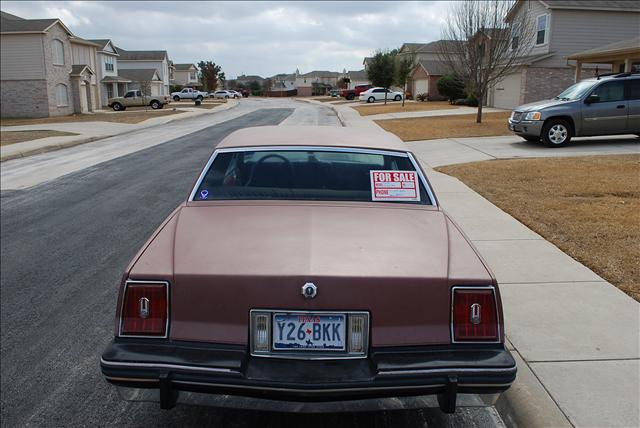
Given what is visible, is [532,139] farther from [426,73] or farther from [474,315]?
[426,73]

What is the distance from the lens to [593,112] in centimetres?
1520

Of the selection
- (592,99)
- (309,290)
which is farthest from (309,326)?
(592,99)

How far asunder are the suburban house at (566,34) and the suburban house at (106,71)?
38.5 metres

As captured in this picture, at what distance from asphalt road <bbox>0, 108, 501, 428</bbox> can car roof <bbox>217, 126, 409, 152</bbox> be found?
192cm

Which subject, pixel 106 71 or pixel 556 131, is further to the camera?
pixel 106 71

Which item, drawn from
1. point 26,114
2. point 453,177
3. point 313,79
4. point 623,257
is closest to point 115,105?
point 26,114

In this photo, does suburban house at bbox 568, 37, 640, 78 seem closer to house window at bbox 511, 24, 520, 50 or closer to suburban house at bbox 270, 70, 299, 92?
house window at bbox 511, 24, 520, 50

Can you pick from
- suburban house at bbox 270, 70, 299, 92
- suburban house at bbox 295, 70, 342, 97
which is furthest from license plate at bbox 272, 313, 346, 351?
suburban house at bbox 270, 70, 299, 92

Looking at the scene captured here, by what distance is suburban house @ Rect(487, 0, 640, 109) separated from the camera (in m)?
31.3

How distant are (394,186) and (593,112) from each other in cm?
1318

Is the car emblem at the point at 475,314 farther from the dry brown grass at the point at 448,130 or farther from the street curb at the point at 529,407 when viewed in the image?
the dry brown grass at the point at 448,130

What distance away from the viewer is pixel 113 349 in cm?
294

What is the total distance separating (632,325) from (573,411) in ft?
4.95

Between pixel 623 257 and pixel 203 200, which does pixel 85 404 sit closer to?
pixel 203 200
